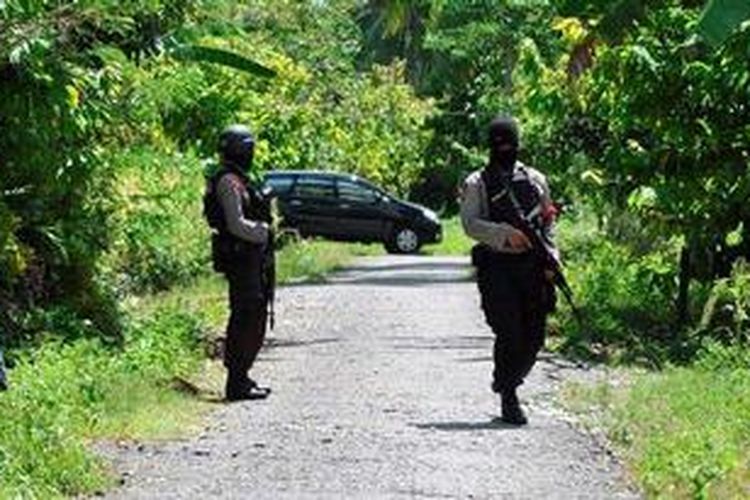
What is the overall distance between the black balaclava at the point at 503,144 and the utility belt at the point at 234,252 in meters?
1.90

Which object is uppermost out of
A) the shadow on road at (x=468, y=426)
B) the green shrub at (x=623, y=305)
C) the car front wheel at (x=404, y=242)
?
the shadow on road at (x=468, y=426)

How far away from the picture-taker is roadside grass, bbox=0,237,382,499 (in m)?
7.73

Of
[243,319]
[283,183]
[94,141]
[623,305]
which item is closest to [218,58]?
[94,141]

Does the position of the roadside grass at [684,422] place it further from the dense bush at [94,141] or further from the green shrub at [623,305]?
the dense bush at [94,141]

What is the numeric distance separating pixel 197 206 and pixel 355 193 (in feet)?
46.6

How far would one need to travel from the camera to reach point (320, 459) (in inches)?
346

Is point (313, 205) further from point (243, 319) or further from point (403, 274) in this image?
point (243, 319)

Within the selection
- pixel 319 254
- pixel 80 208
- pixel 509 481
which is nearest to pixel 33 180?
pixel 80 208

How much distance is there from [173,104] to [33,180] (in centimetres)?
142

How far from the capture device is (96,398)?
9945mm

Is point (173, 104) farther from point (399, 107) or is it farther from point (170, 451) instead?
point (399, 107)

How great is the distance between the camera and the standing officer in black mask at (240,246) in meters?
11.1

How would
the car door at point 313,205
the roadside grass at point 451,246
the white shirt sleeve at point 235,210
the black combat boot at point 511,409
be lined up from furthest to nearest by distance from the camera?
the roadside grass at point 451,246
the car door at point 313,205
the white shirt sleeve at point 235,210
the black combat boot at point 511,409

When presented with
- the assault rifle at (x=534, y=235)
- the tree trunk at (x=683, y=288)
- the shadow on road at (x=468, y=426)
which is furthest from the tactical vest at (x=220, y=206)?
the tree trunk at (x=683, y=288)
